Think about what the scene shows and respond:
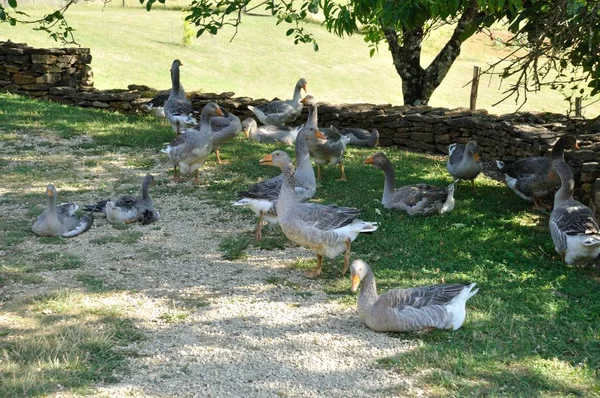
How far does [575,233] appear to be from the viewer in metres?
8.09

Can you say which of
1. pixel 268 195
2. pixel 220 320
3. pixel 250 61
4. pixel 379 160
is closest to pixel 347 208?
pixel 268 195

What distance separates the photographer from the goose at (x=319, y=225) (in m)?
7.79

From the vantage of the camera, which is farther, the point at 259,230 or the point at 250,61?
the point at 250,61

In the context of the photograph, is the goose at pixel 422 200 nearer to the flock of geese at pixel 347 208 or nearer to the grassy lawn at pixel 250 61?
the flock of geese at pixel 347 208

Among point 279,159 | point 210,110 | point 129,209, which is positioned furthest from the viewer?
point 210,110

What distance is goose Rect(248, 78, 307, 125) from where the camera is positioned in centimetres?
1662

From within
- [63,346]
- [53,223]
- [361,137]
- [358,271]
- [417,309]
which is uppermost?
[361,137]

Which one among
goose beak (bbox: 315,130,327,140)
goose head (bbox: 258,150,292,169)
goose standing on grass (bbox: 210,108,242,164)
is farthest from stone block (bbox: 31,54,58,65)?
goose head (bbox: 258,150,292,169)

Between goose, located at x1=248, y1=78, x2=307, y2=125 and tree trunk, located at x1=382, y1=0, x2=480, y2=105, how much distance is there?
2.45 m

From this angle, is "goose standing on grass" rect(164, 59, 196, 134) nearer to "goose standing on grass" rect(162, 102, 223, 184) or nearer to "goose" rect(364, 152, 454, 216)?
"goose standing on grass" rect(162, 102, 223, 184)

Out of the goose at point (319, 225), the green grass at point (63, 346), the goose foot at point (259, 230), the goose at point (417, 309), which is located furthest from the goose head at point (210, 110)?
the goose at point (417, 309)

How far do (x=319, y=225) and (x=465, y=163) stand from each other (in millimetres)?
4710

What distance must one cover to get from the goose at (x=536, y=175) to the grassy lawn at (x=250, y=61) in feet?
44.5

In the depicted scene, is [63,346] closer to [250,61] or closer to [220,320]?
[220,320]
